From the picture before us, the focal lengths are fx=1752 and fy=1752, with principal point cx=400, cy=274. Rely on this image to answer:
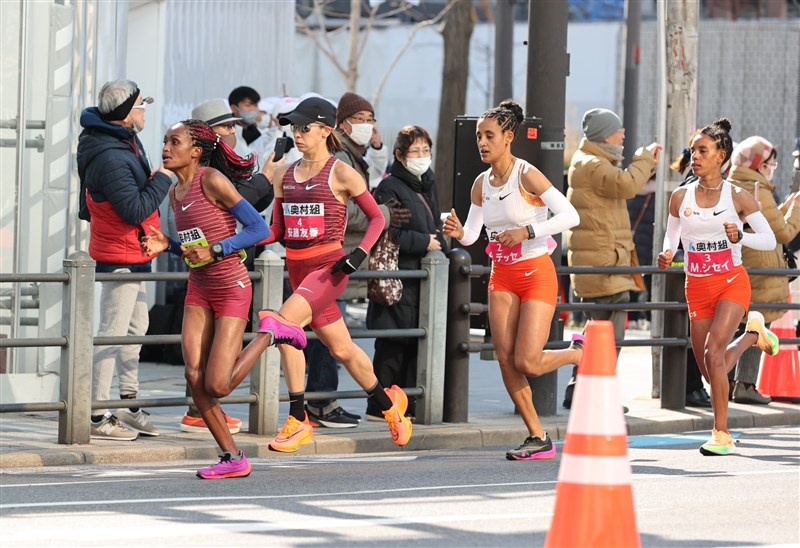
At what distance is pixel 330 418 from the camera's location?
37.8 feet

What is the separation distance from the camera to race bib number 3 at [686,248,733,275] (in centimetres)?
1065

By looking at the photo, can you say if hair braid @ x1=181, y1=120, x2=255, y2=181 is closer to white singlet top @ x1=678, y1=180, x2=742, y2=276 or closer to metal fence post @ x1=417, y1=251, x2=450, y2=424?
metal fence post @ x1=417, y1=251, x2=450, y2=424

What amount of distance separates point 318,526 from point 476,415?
483 cm

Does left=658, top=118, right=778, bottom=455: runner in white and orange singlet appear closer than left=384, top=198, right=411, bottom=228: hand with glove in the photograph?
Yes

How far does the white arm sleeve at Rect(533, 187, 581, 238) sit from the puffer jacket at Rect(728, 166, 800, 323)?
355 centimetres

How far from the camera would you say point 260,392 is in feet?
35.7

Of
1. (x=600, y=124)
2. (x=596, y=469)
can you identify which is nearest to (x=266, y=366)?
(x=600, y=124)

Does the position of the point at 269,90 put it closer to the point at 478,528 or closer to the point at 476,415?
Answer: the point at 476,415

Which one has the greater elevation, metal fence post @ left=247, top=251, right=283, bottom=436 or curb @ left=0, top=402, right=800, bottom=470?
metal fence post @ left=247, top=251, right=283, bottom=436

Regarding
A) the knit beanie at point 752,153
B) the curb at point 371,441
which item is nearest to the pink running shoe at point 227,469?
the curb at point 371,441

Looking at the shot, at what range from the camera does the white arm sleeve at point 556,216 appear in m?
9.88

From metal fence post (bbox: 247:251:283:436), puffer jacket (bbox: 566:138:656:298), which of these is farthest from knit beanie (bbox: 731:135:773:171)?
metal fence post (bbox: 247:251:283:436)

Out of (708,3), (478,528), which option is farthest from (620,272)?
(708,3)

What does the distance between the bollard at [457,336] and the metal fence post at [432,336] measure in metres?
0.09
